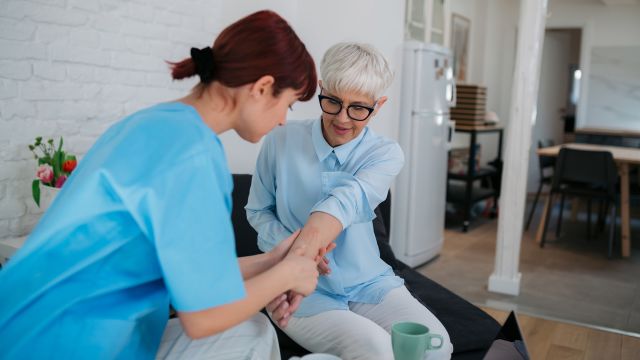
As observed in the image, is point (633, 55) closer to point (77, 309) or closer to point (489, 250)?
point (489, 250)

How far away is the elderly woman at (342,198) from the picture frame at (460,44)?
4555 mm

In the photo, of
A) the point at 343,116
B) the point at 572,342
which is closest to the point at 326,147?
the point at 343,116

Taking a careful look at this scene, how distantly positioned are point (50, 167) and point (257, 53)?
1.31 metres

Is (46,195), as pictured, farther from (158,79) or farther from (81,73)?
(158,79)

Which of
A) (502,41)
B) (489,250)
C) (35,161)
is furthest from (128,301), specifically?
(502,41)

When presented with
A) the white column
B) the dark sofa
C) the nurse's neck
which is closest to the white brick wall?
the dark sofa

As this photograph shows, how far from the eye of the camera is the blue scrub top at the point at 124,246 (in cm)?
84

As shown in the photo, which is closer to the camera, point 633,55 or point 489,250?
point 489,250

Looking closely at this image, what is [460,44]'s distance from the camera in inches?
240

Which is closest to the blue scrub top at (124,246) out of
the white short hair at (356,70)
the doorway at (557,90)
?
the white short hair at (356,70)

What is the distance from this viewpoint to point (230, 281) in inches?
34.7

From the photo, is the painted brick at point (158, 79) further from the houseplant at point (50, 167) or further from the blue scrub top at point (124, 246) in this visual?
the blue scrub top at point (124, 246)

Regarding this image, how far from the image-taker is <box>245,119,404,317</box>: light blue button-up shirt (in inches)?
62.4

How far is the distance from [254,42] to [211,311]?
449 millimetres
